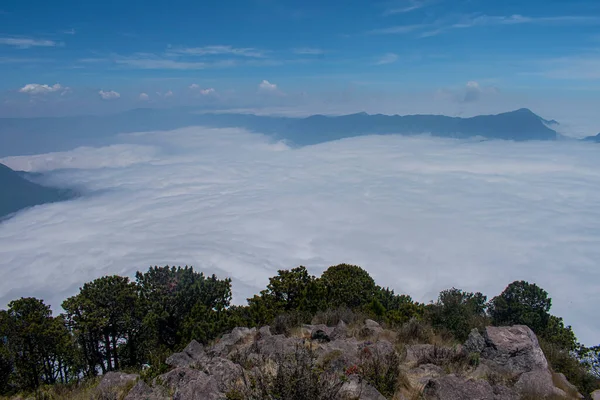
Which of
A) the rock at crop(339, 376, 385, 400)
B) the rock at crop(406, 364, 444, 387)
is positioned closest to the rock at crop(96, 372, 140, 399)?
the rock at crop(339, 376, 385, 400)

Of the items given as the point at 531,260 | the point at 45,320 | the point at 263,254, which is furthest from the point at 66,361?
the point at 531,260

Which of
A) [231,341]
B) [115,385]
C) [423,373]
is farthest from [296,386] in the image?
[231,341]

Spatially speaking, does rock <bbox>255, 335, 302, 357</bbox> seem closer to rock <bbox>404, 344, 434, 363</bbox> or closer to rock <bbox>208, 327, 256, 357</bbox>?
rock <bbox>208, 327, 256, 357</bbox>

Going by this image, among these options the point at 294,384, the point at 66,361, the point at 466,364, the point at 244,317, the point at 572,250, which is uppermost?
the point at 294,384

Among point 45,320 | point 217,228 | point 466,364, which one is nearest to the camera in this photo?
point 466,364

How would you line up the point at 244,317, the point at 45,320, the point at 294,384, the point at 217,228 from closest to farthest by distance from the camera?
the point at 294,384 → the point at 45,320 → the point at 244,317 → the point at 217,228

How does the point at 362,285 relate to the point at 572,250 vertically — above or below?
above

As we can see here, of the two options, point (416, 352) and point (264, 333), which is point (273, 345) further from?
point (416, 352)

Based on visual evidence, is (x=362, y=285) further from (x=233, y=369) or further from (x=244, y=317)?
(x=233, y=369)
